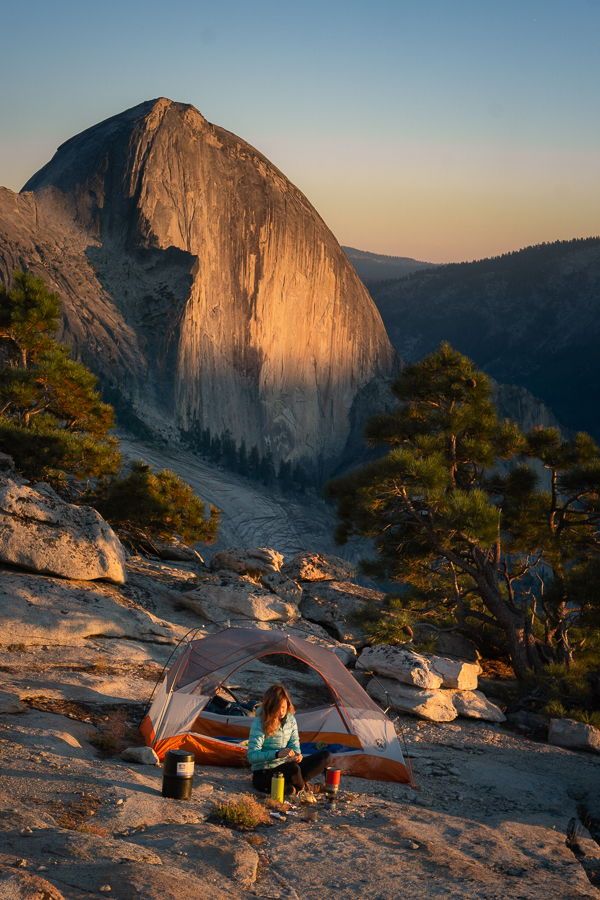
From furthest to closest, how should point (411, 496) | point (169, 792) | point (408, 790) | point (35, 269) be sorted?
point (35, 269)
point (411, 496)
point (408, 790)
point (169, 792)

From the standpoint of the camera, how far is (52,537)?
15.6 metres

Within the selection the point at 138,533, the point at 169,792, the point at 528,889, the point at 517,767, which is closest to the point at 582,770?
the point at 517,767

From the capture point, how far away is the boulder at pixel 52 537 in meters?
15.3

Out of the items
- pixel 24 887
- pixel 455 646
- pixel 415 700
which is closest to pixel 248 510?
pixel 455 646

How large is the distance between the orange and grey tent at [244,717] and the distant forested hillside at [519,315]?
121402 millimetres

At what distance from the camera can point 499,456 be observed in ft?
62.4

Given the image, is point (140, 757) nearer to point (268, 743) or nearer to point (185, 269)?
point (268, 743)

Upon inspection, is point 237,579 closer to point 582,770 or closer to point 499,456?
point 499,456

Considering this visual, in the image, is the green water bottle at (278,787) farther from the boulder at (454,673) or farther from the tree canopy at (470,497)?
the tree canopy at (470,497)

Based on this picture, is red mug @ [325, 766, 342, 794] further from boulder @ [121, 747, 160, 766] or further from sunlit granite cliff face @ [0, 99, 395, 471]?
sunlit granite cliff face @ [0, 99, 395, 471]

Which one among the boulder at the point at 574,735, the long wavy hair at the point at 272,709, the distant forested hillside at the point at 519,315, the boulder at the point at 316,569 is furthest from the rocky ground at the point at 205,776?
the distant forested hillside at the point at 519,315

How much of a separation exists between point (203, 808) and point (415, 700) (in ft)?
21.7

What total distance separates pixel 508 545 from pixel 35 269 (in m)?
51.6

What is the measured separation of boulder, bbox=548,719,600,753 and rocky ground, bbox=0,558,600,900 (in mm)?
457
